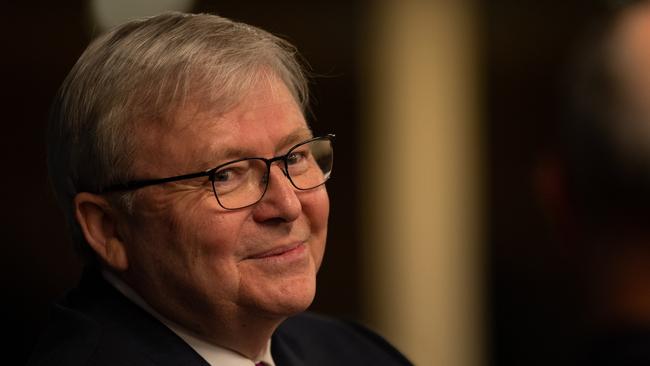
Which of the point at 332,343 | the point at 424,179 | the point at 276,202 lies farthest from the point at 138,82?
the point at 424,179

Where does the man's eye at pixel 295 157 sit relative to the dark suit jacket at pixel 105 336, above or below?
above

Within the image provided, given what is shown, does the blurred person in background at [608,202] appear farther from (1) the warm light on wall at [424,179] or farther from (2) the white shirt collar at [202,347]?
(1) the warm light on wall at [424,179]

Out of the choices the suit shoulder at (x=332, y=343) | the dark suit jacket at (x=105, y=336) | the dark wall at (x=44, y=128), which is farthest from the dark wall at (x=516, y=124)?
the dark suit jacket at (x=105, y=336)

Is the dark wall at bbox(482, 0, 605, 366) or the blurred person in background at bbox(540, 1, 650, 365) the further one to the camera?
the dark wall at bbox(482, 0, 605, 366)

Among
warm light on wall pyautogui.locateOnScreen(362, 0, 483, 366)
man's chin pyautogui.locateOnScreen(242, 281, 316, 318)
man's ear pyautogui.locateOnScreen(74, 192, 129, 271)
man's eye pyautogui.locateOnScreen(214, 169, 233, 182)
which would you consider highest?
man's eye pyautogui.locateOnScreen(214, 169, 233, 182)

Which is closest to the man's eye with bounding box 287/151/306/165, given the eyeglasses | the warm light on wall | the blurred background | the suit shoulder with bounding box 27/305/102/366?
the eyeglasses

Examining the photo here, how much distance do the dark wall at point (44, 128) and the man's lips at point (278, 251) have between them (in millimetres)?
2181

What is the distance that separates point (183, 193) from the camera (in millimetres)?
1773

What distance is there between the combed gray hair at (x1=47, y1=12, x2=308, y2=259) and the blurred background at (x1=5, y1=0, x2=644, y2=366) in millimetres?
3231

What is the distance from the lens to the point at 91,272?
1930 mm

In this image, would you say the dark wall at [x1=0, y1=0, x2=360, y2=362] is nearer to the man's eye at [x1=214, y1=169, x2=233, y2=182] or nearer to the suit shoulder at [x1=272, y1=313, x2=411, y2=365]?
the suit shoulder at [x1=272, y1=313, x2=411, y2=365]

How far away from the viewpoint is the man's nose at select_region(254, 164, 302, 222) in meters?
1.80

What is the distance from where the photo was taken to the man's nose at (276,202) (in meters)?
1.80

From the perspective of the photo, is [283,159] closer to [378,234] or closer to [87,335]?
[87,335]
